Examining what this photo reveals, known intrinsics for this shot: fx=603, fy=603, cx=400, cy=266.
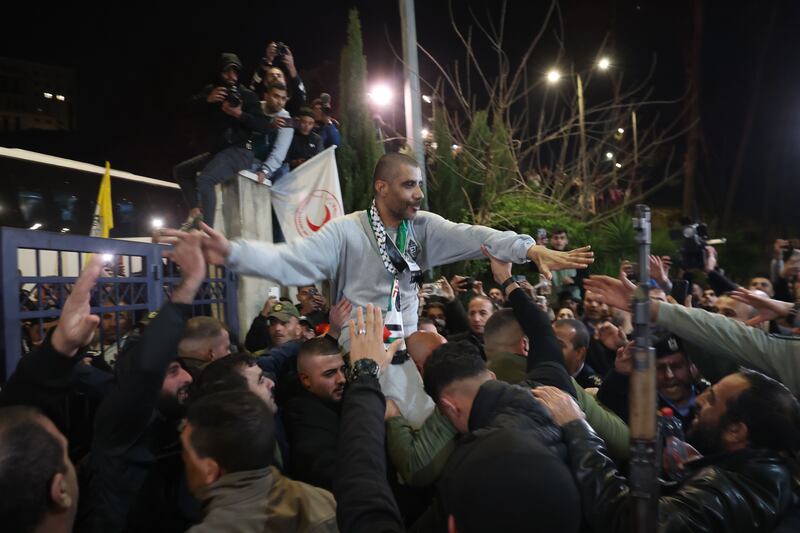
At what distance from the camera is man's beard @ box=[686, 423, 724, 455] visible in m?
2.65

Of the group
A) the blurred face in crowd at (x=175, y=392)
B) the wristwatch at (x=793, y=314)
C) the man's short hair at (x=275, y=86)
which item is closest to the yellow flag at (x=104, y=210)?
the man's short hair at (x=275, y=86)

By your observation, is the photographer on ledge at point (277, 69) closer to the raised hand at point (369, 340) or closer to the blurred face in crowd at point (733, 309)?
the blurred face in crowd at point (733, 309)

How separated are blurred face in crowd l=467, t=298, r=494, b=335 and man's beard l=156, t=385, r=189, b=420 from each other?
3.28 m

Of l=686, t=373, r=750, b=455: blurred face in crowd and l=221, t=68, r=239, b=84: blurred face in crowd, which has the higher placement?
l=221, t=68, r=239, b=84: blurred face in crowd

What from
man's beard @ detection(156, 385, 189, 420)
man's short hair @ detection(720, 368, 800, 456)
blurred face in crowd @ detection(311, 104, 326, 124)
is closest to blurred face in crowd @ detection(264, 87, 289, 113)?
blurred face in crowd @ detection(311, 104, 326, 124)

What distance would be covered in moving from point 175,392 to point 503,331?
199 centimetres

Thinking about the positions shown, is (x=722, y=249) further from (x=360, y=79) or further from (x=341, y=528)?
(x=341, y=528)

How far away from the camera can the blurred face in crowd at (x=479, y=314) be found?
5816 mm

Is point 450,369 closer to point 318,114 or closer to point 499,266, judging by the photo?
point 499,266

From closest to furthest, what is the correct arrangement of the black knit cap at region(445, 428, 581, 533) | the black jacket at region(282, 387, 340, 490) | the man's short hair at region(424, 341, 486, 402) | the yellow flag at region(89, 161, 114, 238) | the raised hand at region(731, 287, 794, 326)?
1. the black knit cap at region(445, 428, 581, 533)
2. the man's short hair at region(424, 341, 486, 402)
3. the black jacket at region(282, 387, 340, 490)
4. the raised hand at region(731, 287, 794, 326)
5. the yellow flag at region(89, 161, 114, 238)

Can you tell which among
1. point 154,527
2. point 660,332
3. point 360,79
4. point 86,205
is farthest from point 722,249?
point 154,527

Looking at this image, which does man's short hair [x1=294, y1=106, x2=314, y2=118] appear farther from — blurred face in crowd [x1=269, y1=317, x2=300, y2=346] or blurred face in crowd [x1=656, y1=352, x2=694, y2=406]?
blurred face in crowd [x1=656, y1=352, x2=694, y2=406]

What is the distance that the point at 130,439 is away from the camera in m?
2.52

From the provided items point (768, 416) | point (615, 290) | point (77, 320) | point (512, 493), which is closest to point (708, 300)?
point (615, 290)
